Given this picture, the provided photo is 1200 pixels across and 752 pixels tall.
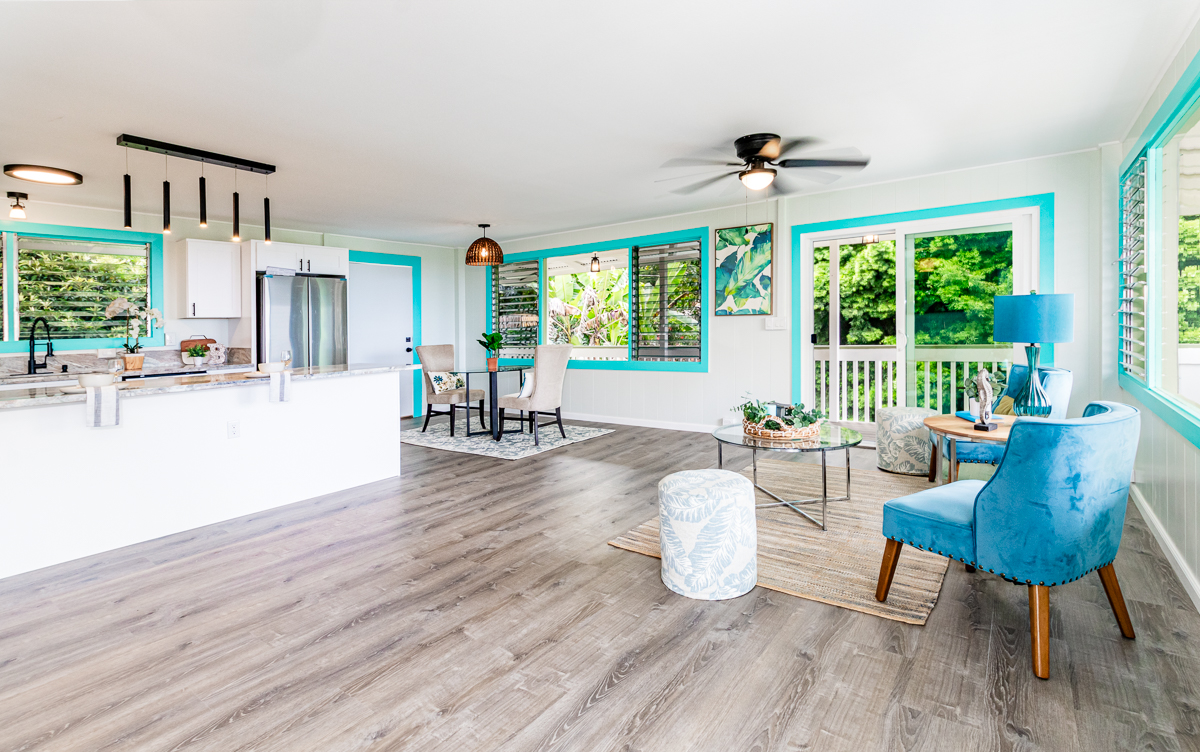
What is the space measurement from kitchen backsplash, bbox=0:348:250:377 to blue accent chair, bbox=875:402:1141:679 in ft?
22.3

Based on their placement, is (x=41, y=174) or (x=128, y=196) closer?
(x=128, y=196)

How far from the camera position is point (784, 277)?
5891 mm

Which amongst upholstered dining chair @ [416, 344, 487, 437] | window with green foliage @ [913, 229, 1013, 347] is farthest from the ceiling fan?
upholstered dining chair @ [416, 344, 487, 437]

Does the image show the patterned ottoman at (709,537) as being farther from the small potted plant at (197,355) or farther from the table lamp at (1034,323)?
the small potted plant at (197,355)

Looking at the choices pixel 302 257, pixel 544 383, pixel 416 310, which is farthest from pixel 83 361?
pixel 544 383

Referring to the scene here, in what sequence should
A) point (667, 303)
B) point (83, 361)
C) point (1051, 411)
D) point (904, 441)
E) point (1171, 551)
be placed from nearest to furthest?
point (1171, 551)
point (1051, 411)
point (904, 441)
point (83, 361)
point (667, 303)

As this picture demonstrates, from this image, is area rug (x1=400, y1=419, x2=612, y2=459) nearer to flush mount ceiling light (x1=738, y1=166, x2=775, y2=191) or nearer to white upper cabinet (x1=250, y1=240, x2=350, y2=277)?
white upper cabinet (x1=250, y1=240, x2=350, y2=277)

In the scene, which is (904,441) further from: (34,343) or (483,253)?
(34,343)

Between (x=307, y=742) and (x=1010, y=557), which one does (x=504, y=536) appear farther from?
(x=1010, y=557)

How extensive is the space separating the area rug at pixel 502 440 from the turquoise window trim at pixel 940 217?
7.37 feet

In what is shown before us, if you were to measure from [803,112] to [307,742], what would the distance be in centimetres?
376

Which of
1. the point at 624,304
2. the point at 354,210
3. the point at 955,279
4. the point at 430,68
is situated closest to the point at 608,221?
the point at 624,304

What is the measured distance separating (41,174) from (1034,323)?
6.75 m

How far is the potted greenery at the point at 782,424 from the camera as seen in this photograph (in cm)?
332
